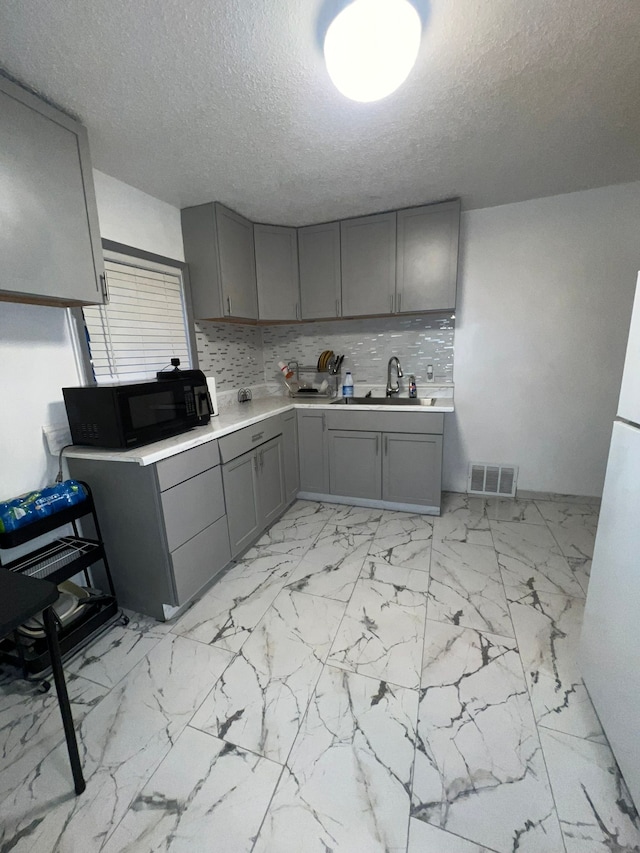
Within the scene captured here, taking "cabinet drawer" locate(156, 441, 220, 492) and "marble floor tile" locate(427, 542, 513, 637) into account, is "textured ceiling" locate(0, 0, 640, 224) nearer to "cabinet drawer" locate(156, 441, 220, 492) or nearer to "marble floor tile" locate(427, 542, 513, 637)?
"cabinet drawer" locate(156, 441, 220, 492)

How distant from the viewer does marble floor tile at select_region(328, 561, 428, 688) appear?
1395 millimetres

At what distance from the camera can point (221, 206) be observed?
236 centimetres

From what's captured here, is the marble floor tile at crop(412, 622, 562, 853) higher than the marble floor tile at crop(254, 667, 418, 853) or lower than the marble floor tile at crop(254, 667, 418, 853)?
higher

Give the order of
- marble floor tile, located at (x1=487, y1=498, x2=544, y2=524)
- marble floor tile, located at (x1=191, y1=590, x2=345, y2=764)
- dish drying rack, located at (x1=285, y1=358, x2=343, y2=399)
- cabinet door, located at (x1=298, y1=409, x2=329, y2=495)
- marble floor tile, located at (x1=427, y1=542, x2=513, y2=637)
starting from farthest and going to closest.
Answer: dish drying rack, located at (x1=285, y1=358, x2=343, y2=399) < cabinet door, located at (x1=298, y1=409, x2=329, y2=495) < marble floor tile, located at (x1=487, y1=498, x2=544, y2=524) < marble floor tile, located at (x1=427, y1=542, x2=513, y2=637) < marble floor tile, located at (x1=191, y1=590, x2=345, y2=764)

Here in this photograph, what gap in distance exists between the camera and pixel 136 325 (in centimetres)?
215

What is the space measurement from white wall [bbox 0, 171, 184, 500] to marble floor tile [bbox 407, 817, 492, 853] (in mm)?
1927

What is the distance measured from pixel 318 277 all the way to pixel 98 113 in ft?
5.42

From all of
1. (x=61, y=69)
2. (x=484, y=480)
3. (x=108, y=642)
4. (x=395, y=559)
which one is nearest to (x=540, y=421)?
(x=484, y=480)

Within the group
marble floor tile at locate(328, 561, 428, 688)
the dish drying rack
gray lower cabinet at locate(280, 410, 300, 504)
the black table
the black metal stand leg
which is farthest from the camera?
the dish drying rack

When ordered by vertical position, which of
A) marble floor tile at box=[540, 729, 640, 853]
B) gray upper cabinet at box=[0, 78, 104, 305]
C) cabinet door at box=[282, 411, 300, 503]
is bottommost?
marble floor tile at box=[540, 729, 640, 853]

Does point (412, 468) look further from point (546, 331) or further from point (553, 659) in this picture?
point (546, 331)

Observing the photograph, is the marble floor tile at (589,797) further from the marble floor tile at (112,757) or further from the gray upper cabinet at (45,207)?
the gray upper cabinet at (45,207)

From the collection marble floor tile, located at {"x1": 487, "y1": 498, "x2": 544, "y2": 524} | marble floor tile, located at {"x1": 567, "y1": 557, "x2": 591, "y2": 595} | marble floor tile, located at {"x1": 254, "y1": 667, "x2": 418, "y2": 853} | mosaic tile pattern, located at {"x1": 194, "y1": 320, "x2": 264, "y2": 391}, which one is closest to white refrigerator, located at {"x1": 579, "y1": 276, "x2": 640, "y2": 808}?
marble floor tile, located at {"x1": 254, "y1": 667, "x2": 418, "y2": 853}

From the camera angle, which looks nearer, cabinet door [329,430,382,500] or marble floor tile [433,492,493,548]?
marble floor tile [433,492,493,548]
